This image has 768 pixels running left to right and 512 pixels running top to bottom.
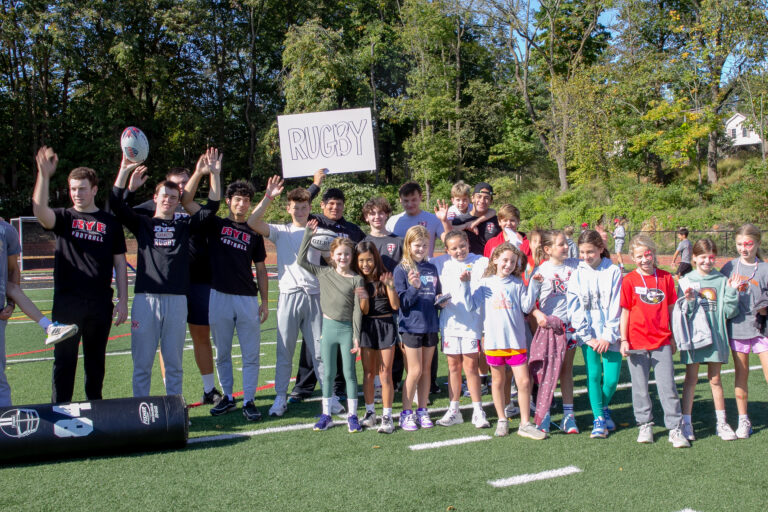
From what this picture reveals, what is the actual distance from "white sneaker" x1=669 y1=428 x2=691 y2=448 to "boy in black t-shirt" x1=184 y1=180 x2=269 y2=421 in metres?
3.33

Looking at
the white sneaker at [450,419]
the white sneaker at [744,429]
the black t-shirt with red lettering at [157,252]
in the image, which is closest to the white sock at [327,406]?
the white sneaker at [450,419]

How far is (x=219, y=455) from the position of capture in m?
4.64

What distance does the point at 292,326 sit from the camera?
5809 millimetres

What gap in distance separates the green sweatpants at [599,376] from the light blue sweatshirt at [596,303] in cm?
9

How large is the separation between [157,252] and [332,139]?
2.47 m

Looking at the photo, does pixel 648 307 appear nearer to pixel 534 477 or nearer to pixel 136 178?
pixel 534 477

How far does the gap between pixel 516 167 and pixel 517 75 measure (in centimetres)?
603

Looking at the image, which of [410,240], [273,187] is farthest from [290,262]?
[410,240]

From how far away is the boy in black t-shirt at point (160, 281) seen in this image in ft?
17.2

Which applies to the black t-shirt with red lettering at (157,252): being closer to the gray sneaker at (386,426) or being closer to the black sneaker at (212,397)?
the black sneaker at (212,397)

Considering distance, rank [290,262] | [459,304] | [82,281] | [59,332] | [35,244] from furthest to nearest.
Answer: [35,244] → [290,262] → [459,304] → [82,281] → [59,332]

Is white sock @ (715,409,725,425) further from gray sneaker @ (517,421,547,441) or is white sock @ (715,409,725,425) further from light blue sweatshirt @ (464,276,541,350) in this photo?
light blue sweatshirt @ (464,276,541,350)

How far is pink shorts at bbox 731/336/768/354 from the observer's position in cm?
511

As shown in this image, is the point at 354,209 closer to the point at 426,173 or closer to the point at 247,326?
the point at 426,173
